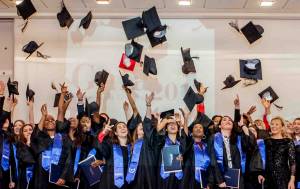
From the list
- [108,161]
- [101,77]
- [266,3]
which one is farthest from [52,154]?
[266,3]

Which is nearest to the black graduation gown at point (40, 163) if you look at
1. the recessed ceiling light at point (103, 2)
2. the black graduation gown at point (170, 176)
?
the black graduation gown at point (170, 176)

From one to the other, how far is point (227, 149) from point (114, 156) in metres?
1.28

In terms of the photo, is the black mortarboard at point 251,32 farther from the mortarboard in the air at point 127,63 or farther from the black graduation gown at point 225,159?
the black graduation gown at point 225,159

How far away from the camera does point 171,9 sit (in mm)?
7758

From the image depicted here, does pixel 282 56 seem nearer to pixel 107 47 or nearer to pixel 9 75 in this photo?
pixel 107 47

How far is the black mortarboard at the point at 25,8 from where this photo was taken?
7070 millimetres

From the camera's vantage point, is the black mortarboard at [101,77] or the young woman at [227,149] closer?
the young woman at [227,149]

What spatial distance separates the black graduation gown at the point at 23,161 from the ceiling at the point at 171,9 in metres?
2.81

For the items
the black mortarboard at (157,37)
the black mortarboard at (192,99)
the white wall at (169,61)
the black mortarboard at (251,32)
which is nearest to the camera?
the black mortarboard at (192,99)

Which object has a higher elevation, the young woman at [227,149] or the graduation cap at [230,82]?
the graduation cap at [230,82]

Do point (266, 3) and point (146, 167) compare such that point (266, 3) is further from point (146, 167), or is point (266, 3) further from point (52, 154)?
point (52, 154)

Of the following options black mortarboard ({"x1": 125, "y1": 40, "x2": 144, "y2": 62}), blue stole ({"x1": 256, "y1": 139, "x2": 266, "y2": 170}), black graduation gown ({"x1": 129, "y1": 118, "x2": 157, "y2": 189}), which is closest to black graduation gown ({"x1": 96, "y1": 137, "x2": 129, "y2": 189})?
black graduation gown ({"x1": 129, "y1": 118, "x2": 157, "y2": 189})

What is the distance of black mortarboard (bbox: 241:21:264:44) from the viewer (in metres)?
7.58

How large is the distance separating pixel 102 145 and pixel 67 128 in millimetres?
587
